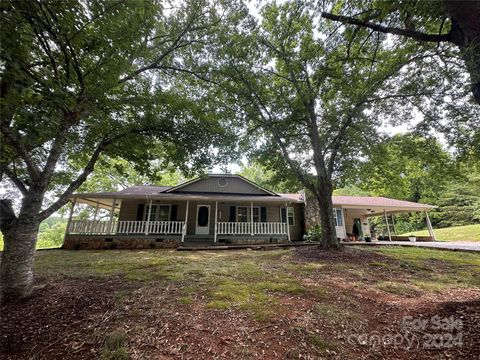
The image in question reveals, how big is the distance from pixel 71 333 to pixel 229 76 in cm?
917

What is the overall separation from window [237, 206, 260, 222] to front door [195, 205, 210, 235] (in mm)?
2210

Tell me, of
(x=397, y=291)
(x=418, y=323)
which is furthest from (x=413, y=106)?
(x=418, y=323)

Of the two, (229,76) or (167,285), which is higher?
(229,76)

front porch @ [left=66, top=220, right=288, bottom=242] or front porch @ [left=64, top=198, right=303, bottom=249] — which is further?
front porch @ [left=66, top=220, right=288, bottom=242]

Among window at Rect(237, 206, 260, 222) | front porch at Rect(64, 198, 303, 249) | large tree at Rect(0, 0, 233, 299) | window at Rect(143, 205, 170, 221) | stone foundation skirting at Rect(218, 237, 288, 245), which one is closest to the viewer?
large tree at Rect(0, 0, 233, 299)

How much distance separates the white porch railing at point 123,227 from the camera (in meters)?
12.2

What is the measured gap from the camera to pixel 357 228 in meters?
18.5

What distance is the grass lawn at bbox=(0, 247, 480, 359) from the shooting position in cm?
266

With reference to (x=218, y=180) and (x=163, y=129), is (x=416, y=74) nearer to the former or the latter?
(x=163, y=129)

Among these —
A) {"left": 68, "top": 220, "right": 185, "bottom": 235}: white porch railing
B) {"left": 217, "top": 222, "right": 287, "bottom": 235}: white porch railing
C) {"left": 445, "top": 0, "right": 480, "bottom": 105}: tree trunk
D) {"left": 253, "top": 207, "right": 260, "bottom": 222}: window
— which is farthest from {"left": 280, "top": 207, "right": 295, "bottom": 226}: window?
{"left": 445, "top": 0, "right": 480, "bottom": 105}: tree trunk

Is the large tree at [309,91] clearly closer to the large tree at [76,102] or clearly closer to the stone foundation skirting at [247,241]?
the large tree at [76,102]

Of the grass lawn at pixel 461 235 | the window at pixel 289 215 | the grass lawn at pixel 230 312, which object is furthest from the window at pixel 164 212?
the grass lawn at pixel 461 235

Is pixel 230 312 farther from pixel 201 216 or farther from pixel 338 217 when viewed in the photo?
pixel 338 217

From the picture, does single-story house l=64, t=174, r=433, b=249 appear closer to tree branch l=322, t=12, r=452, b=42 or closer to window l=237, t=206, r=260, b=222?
window l=237, t=206, r=260, b=222
